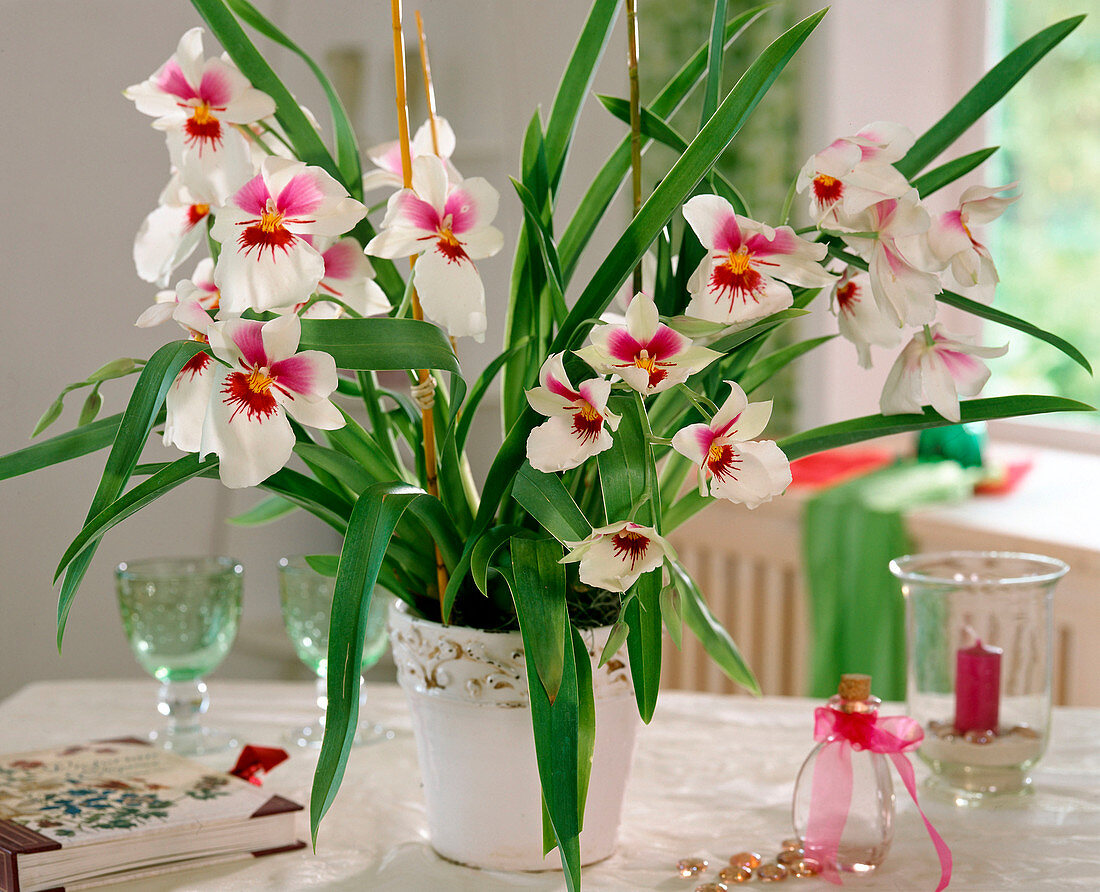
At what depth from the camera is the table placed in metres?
0.79

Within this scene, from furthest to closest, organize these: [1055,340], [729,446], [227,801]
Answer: [227,801]
[1055,340]
[729,446]

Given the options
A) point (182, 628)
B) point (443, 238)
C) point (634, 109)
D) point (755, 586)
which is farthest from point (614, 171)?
point (755, 586)

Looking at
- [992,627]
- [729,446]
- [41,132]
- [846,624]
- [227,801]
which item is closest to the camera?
[729,446]

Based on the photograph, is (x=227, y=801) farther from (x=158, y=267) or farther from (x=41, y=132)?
(x=41, y=132)

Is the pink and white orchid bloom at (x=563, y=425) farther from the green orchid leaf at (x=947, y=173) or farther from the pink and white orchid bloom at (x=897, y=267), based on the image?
the green orchid leaf at (x=947, y=173)

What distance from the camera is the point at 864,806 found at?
793 mm

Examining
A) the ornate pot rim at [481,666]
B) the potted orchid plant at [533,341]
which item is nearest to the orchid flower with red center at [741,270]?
the potted orchid plant at [533,341]

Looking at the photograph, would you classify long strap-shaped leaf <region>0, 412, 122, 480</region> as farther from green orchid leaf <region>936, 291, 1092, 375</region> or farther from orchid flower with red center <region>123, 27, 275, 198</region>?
green orchid leaf <region>936, 291, 1092, 375</region>

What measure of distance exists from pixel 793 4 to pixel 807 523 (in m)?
1.07

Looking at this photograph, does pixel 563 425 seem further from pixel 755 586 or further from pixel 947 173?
pixel 755 586

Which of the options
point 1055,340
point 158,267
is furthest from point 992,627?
point 158,267

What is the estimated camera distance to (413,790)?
97 cm

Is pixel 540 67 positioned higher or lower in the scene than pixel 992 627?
higher

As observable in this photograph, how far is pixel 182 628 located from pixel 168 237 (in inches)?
14.4
